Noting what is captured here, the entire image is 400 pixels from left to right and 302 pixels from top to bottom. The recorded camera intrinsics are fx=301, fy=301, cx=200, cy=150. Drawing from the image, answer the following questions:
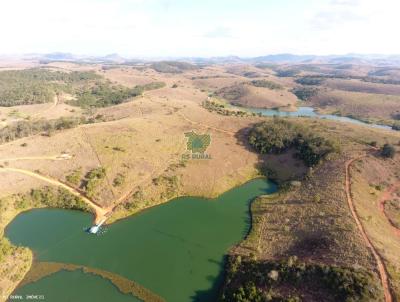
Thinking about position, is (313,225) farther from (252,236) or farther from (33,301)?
(33,301)

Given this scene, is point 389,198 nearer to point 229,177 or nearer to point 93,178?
point 229,177

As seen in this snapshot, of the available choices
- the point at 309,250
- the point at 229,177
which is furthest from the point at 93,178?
the point at 309,250

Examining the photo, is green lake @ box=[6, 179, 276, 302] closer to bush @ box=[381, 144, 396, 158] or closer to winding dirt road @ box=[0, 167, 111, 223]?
winding dirt road @ box=[0, 167, 111, 223]

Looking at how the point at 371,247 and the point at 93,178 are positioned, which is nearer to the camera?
the point at 371,247

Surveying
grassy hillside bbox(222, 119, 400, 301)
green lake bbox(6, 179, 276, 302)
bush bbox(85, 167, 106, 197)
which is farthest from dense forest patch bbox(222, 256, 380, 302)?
bush bbox(85, 167, 106, 197)

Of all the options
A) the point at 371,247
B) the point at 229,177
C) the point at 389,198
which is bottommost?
the point at 229,177
